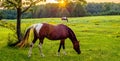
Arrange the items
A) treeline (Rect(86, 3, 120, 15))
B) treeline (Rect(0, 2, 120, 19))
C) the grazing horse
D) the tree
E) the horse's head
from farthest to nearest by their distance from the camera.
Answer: treeline (Rect(86, 3, 120, 15)), treeline (Rect(0, 2, 120, 19)), the tree, the horse's head, the grazing horse

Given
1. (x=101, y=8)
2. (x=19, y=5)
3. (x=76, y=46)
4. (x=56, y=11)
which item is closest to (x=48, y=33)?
(x=76, y=46)

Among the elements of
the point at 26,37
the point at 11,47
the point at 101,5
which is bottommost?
the point at 101,5

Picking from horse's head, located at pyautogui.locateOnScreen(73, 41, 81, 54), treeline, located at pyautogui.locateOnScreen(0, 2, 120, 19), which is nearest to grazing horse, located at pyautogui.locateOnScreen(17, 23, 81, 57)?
horse's head, located at pyautogui.locateOnScreen(73, 41, 81, 54)

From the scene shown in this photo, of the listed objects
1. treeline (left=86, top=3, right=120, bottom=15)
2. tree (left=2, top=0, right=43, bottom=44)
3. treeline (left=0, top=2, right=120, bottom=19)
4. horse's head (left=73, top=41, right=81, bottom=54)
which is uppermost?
tree (left=2, top=0, right=43, bottom=44)

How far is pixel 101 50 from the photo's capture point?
26.8 meters

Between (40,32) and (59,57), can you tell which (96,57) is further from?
(40,32)

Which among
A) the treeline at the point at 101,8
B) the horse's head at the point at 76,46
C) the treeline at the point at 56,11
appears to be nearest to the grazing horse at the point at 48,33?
the horse's head at the point at 76,46

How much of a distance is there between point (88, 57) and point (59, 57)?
2253mm

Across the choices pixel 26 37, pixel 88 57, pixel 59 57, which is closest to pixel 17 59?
pixel 26 37

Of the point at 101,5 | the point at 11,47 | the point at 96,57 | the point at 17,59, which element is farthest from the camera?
the point at 101,5

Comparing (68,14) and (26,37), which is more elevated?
(26,37)

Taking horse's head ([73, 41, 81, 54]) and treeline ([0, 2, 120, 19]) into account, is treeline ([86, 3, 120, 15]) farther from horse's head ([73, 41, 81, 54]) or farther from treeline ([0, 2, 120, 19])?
horse's head ([73, 41, 81, 54])

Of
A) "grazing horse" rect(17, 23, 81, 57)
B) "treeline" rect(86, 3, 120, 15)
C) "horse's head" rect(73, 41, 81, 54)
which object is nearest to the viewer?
"grazing horse" rect(17, 23, 81, 57)

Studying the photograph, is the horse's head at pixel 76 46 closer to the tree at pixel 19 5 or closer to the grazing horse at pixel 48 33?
the grazing horse at pixel 48 33
